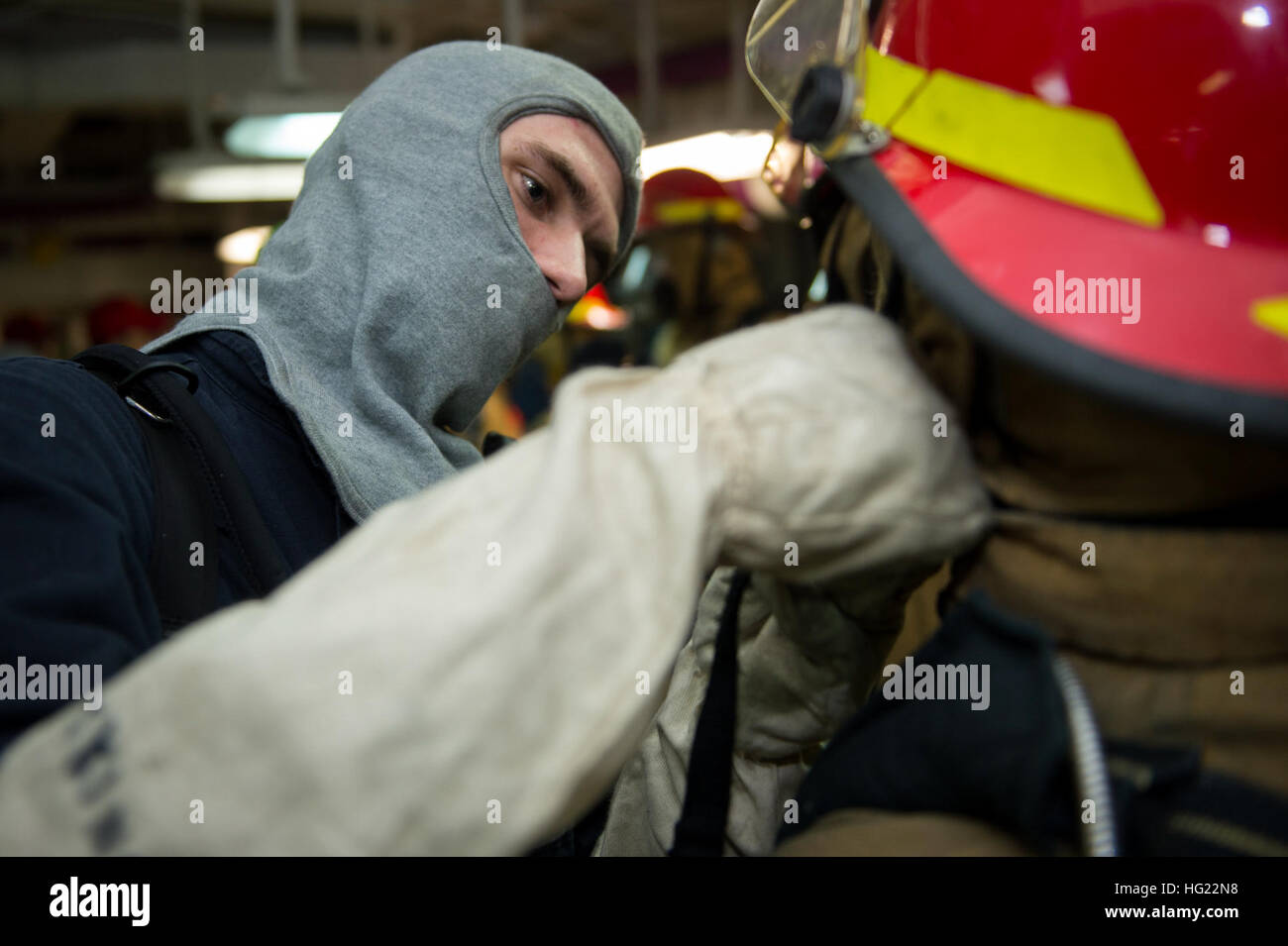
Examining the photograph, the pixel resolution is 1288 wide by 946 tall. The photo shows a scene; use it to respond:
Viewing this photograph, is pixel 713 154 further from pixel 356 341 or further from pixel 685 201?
pixel 356 341

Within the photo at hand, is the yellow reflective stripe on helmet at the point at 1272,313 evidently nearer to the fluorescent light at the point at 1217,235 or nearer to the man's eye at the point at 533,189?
the fluorescent light at the point at 1217,235

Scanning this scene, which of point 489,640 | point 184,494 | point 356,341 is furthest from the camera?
point 356,341

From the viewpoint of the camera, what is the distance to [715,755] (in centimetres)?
86

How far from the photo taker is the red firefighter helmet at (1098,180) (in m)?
0.63

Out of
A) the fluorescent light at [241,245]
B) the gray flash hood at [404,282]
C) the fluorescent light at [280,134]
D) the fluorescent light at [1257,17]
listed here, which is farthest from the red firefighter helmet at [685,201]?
the fluorescent light at [1257,17]

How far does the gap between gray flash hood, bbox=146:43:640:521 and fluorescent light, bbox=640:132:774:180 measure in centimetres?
347

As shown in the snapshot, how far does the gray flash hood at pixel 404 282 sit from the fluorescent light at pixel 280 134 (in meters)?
2.75

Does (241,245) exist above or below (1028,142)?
below

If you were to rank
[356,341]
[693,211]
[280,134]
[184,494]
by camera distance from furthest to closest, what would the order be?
[693,211], [280,134], [356,341], [184,494]

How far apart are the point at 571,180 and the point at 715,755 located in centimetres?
102

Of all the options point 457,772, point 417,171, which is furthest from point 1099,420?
point 417,171

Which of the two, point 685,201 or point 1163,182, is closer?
point 1163,182

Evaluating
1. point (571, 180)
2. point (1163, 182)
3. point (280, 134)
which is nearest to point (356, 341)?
point (571, 180)
